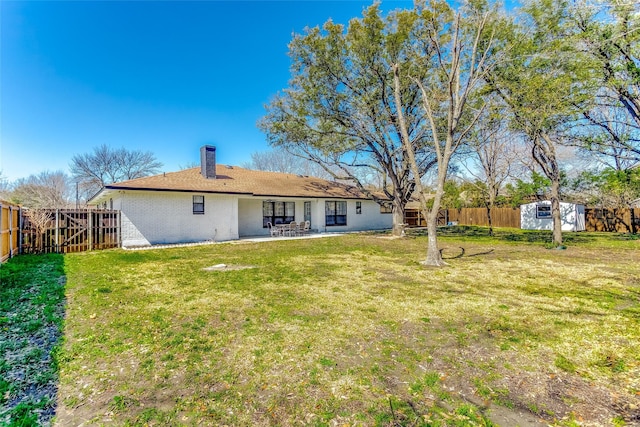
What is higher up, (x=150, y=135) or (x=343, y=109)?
(x=150, y=135)

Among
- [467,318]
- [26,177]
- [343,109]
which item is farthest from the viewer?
[26,177]

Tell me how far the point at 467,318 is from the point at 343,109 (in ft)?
41.1

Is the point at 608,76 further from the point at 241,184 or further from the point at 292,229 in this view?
the point at 241,184

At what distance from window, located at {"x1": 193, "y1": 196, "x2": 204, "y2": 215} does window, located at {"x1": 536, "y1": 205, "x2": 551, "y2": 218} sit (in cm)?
2390

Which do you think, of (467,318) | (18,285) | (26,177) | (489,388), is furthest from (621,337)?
(26,177)

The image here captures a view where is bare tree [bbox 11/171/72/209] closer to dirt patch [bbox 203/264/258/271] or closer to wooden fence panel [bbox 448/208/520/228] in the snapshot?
dirt patch [bbox 203/264/258/271]

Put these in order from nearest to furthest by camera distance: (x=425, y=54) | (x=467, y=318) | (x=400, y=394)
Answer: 1. (x=400, y=394)
2. (x=467, y=318)
3. (x=425, y=54)

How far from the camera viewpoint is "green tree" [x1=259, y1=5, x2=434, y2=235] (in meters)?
12.8

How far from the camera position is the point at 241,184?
17.2m

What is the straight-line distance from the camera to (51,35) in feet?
37.8

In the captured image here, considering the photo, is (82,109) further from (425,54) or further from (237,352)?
(237,352)

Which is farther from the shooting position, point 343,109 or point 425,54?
point 343,109

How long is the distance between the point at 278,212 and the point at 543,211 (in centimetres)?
1992

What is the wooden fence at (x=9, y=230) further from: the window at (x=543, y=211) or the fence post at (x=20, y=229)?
the window at (x=543, y=211)
